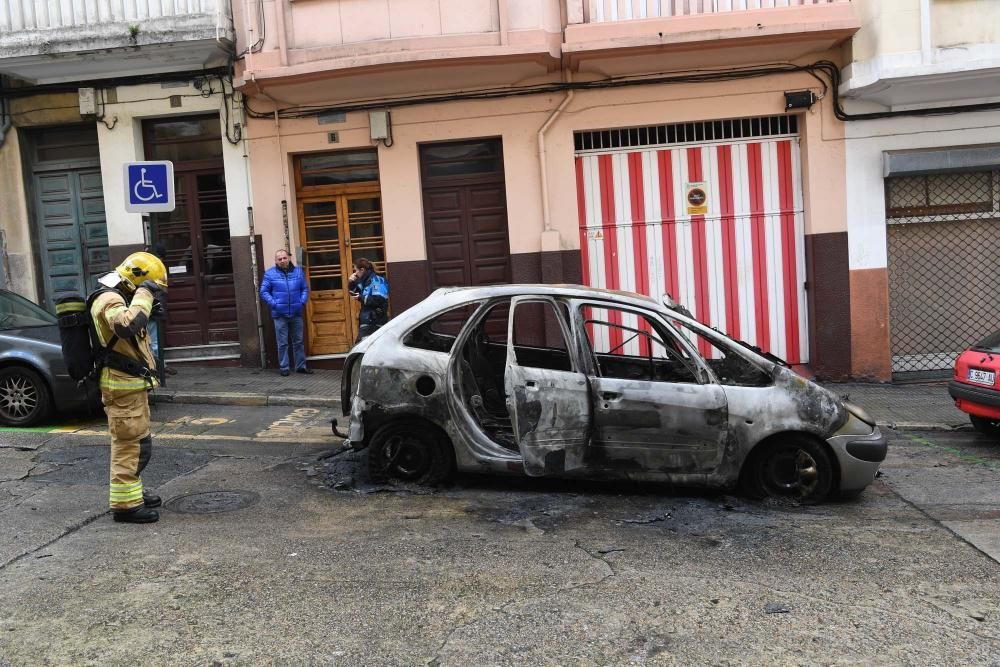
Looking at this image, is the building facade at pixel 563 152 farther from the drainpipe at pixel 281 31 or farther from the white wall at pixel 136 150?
the white wall at pixel 136 150

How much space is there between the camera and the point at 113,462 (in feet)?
19.6

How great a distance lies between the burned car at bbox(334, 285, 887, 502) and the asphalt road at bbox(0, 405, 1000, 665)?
0.85 ft

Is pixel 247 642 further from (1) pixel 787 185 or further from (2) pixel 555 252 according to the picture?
(1) pixel 787 185

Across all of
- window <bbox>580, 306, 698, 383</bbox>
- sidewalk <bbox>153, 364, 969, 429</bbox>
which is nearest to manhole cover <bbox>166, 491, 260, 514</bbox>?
window <bbox>580, 306, 698, 383</bbox>

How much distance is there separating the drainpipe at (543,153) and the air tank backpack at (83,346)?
707 centimetres

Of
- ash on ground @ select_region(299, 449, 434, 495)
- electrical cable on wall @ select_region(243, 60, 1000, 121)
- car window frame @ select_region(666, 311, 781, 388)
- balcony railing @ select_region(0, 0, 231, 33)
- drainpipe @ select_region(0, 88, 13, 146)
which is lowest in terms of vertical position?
ash on ground @ select_region(299, 449, 434, 495)

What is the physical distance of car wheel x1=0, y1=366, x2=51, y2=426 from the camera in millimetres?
8930

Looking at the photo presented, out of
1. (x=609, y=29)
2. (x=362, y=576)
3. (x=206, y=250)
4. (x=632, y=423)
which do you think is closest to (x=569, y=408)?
(x=632, y=423)

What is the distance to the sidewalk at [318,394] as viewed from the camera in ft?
32.1

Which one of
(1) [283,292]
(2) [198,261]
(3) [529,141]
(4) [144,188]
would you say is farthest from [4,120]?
(3) [529,141]

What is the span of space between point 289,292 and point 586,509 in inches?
269

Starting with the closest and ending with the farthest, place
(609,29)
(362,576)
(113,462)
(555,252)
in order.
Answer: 1. (362,576)
2. (113,462)
3. (609,29)
4. (555,252)

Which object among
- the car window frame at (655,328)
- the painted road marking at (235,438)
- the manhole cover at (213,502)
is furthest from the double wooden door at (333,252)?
the car window frame at (655,328)

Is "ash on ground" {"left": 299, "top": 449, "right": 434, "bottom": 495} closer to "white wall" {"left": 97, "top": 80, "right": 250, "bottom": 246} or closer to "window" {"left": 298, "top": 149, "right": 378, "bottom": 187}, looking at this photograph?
"window" {"left": 298, "top": 149, "right": 378, "bottom": 187}
